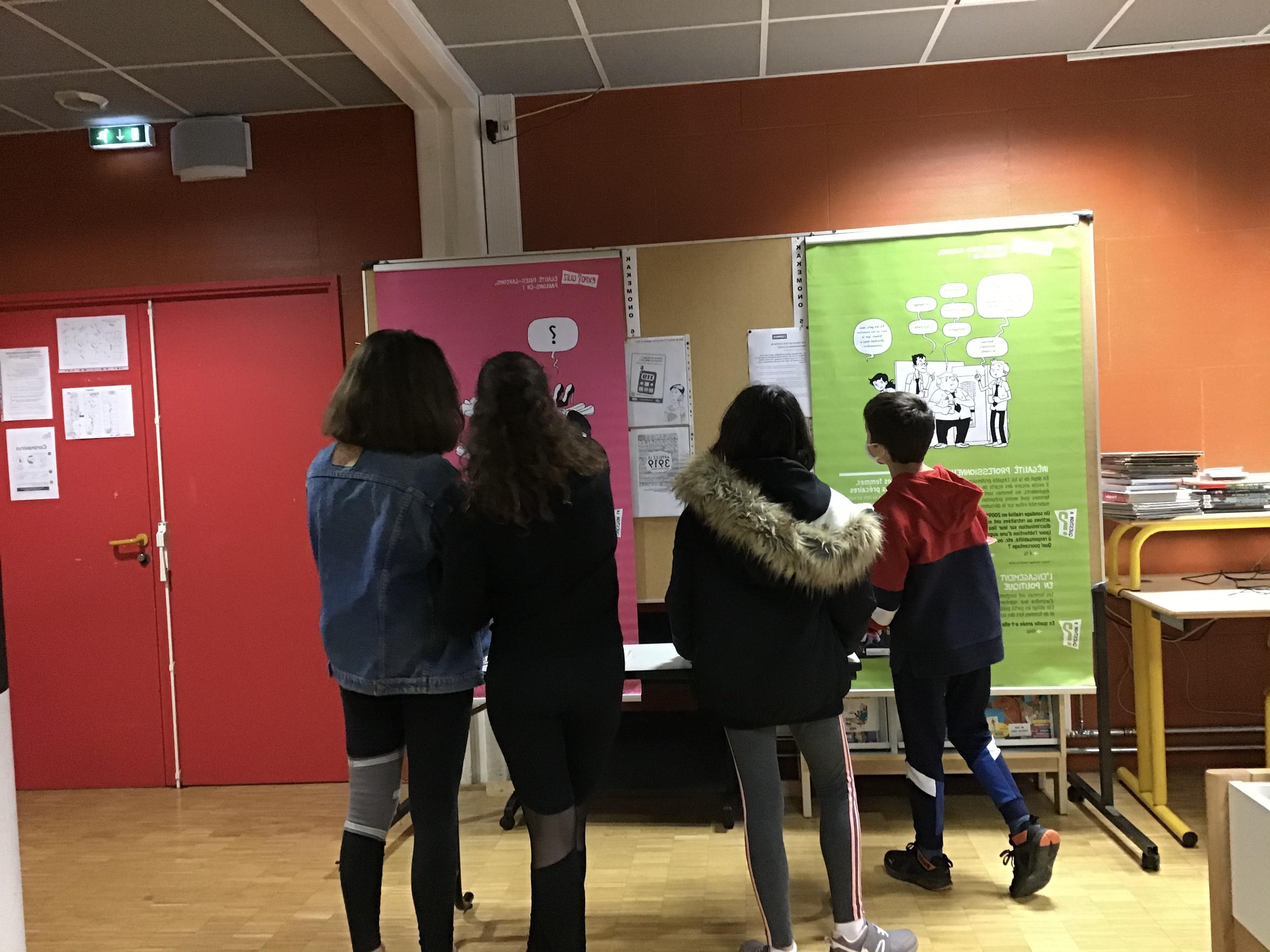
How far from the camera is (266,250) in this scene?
13.0 ft

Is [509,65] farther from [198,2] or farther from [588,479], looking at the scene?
[588,479]

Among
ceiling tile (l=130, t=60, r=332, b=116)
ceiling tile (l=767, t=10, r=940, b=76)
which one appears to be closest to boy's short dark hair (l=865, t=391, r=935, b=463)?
ceiling tile (l=767, t=10, r=940, b=76)

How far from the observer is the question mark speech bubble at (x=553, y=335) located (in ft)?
11.1

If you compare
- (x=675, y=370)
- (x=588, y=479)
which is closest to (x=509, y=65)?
A: (x=675, y=370)

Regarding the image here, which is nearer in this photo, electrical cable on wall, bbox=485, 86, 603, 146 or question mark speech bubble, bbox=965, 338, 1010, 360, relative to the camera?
question mark speech bubble, bbox=965, 338, 1010, 360

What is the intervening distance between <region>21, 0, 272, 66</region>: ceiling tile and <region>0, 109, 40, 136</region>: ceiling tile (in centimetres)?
79

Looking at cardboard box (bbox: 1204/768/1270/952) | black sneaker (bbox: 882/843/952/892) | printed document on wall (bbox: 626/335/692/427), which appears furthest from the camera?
printed document on wall (bbox: 626/335/692/427)

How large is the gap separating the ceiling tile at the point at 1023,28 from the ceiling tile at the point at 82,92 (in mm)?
3041

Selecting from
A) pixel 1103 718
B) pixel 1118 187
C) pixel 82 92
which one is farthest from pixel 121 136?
pixel 1103 718

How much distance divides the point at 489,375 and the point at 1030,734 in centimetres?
249

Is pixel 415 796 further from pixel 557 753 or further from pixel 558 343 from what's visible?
pixel 558 343

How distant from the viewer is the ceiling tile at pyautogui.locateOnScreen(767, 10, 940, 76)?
326cm

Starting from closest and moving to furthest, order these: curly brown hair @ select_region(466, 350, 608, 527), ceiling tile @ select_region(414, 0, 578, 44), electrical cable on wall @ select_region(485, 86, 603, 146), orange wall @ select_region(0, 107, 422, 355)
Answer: curly brown hair @ select_region(466, 350, 608, 527) → ceiling tile @ select_region(414, 0, 578, 44) → electrical cable on wall @ select_region(485, 86, 603, 146) → orange wall @ select_region(0, 107, 422, 355)

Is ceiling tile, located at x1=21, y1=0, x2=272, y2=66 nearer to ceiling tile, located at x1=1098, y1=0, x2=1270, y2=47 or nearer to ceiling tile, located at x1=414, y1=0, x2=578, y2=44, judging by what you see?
ceiling tile, located at x1=414, y1=0, x2=578, y2=44
